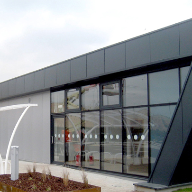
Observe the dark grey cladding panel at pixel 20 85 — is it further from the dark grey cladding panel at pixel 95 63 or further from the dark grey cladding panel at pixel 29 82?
the dark grey cladding panel at pixel 95 63

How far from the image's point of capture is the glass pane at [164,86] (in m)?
9.89

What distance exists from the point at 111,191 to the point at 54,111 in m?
7.54

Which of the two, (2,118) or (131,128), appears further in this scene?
(2,118)

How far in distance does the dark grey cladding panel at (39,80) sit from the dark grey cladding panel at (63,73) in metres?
1.48

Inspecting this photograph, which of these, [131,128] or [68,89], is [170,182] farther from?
[68,89]

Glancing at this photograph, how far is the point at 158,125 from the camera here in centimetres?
1027

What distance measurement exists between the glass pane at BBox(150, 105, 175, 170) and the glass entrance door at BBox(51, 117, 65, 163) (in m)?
5.93

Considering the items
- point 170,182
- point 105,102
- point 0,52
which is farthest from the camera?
point 0,52

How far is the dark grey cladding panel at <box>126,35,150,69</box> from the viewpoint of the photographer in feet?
34.1

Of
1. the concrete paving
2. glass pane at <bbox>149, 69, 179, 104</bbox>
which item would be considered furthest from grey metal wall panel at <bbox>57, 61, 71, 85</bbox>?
glass pane at <bbox>149, 69, 179, 104</bbox>

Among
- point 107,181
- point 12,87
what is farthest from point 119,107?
point 12,87

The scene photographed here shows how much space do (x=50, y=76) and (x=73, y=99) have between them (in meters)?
1.83

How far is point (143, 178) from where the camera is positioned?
1058cm

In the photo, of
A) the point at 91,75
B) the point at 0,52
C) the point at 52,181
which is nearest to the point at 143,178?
the point at 52,181
